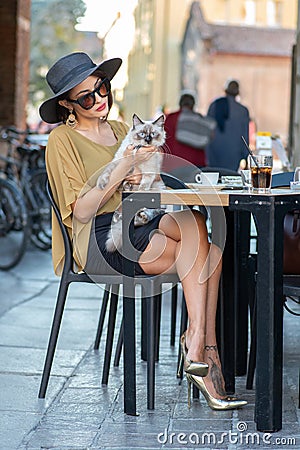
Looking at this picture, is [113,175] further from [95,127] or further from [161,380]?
[161,380]

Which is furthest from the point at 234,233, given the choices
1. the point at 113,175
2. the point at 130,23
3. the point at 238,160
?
the point at 130,23

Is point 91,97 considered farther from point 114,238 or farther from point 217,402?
point 217,402

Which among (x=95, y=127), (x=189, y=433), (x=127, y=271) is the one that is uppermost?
(x=95, y=127)

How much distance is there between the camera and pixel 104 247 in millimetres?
4348

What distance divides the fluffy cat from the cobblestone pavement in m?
0.70

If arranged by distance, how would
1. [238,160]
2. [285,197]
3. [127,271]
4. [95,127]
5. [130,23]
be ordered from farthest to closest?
[130,23] < [238,160] < [95,127] < [127,271] < [285,197]

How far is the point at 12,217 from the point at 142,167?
4720 millimetres

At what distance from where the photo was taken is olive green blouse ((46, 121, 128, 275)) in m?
4.38

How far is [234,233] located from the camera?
15.3ft

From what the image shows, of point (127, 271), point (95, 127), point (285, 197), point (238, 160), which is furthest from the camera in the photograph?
point (238, 160)

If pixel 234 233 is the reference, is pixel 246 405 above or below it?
below

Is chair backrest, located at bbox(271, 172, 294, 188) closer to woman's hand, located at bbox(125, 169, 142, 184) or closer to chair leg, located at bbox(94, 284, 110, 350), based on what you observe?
woman's hand, located at bbox(125, 169, 142, 184)

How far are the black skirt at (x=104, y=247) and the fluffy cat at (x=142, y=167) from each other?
30 mm

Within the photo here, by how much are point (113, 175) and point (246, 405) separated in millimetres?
1127
